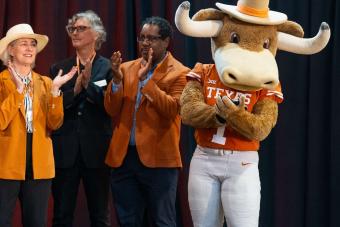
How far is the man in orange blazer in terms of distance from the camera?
11.1ft

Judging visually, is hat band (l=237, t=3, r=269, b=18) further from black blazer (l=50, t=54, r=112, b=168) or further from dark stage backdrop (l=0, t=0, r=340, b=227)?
dark stage backdrop (l=0, t=0, r=340, b=227)

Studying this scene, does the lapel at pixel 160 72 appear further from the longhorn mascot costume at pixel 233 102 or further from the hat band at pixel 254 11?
the hat band at pixel 254 11

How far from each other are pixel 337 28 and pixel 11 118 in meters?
2.21

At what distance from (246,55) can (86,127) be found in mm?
1085

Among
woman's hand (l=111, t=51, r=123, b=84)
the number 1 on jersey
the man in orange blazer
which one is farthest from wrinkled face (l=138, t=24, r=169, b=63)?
the number 1 on jersey

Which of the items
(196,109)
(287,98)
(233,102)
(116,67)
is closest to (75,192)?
(116,67)

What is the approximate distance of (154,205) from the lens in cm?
340

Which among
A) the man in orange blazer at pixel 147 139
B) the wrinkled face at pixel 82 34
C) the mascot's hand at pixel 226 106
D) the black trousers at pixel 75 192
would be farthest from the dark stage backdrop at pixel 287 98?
the mascot's hand at pixel 226 106

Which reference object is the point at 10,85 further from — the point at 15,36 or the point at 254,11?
the point at 254,11

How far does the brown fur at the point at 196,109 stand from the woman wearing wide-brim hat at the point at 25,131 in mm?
671

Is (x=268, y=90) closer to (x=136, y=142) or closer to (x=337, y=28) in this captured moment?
(x=136, y=142)

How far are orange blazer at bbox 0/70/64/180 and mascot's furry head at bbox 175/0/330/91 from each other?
0.86 meters

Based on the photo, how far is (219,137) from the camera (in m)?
3.00

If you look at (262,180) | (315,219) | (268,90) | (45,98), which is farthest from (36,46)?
(315,219)
